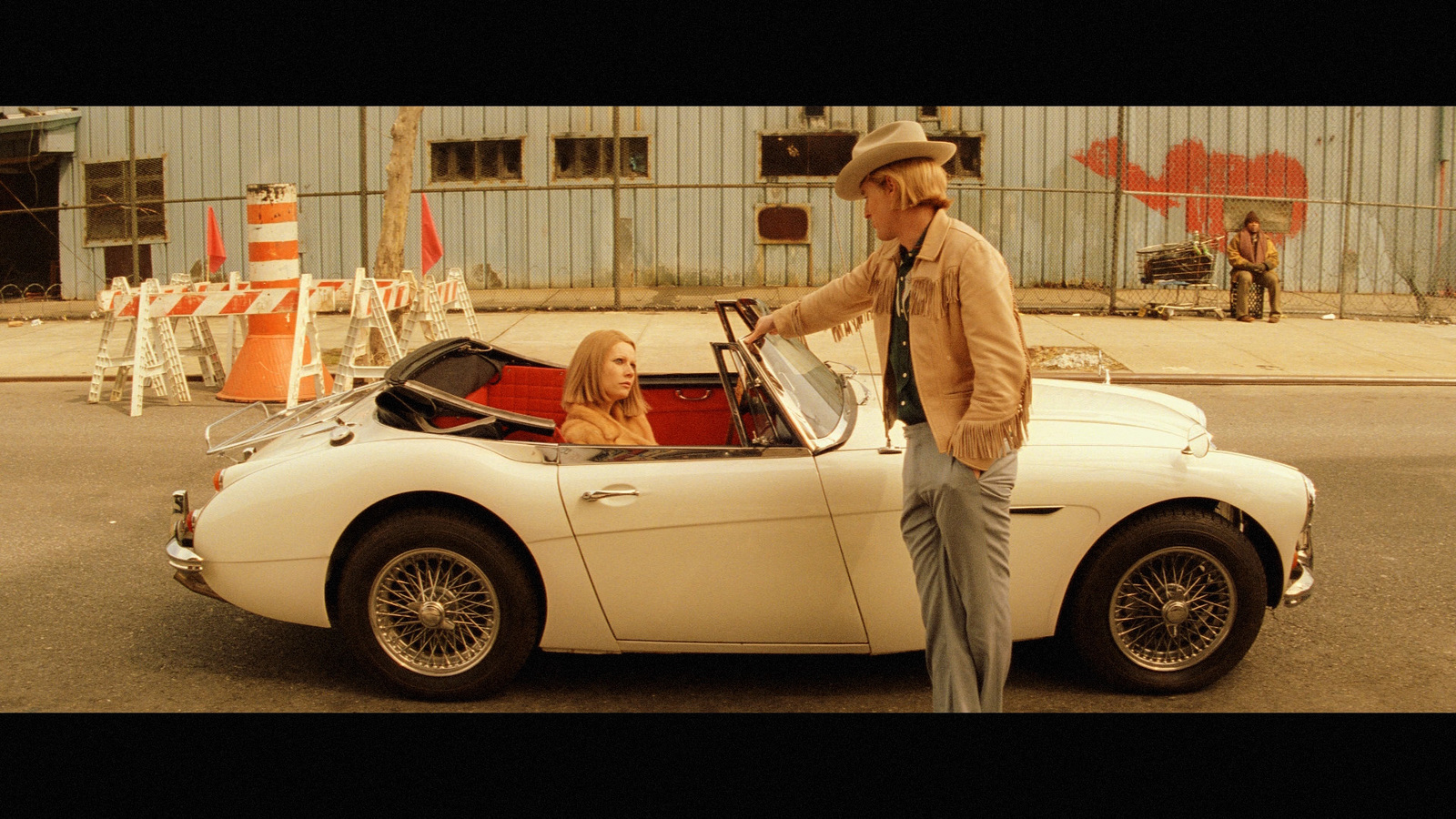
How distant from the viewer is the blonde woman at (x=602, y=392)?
440 centimetres

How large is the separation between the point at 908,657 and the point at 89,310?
17.3 metres

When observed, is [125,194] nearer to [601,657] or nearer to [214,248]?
[214,248]

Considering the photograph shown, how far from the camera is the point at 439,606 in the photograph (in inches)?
159

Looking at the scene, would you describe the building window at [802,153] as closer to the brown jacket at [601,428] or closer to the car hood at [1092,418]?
the car hood at [1092,418]

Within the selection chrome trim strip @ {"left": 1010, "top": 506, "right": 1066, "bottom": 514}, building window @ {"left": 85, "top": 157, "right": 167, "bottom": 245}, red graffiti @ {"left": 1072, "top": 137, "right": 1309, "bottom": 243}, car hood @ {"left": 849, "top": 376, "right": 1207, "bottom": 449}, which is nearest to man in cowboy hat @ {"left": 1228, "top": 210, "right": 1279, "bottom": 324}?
red graffiti @ {"left": 1072, "top": 137, "right": 1309, "bottom": 243}

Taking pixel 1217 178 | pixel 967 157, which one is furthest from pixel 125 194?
pixel 1217 178

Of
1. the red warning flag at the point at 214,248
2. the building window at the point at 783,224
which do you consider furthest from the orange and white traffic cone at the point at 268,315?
the building window at the point at 783,224

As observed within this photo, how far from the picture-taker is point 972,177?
64.0ft

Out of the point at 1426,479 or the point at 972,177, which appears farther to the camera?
the point at 972,177

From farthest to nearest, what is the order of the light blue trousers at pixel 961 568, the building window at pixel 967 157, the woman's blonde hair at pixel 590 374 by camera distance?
the building window at pixel 967 157 < the woman's blonde hair at pixel 590 374 < the light blue trousers at pixel 961 568

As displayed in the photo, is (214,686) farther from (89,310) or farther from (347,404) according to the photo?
(89,310)

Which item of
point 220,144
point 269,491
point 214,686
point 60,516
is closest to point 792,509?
point 269,491

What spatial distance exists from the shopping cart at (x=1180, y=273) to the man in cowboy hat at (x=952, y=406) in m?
13.7

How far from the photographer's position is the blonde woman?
173 inches
